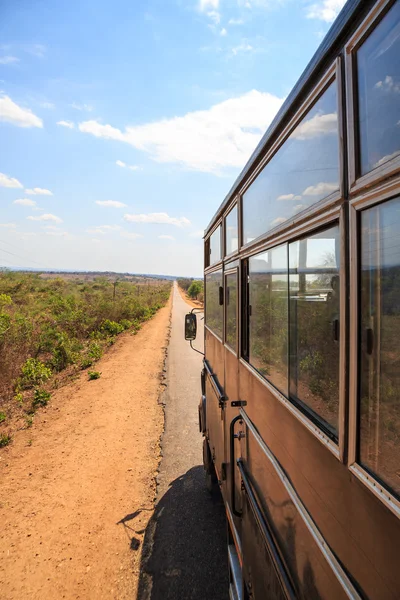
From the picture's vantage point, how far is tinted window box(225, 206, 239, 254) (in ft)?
8.71

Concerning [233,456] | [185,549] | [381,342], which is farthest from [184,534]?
[381,342]

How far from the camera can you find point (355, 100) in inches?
39.9

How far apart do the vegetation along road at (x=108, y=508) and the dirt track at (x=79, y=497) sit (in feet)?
0.04

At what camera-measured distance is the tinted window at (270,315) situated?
5.51 ft

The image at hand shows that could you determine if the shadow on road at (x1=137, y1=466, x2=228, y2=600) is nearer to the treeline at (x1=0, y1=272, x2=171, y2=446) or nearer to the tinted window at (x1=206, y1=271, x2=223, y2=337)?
the tinted window at (x1=206, y1=271, x2=223, y2=337)

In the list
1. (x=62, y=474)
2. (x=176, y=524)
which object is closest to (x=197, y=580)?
(x=176, y=524)

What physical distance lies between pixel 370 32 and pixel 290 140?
586mm

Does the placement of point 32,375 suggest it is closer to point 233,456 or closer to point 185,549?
point 185,549

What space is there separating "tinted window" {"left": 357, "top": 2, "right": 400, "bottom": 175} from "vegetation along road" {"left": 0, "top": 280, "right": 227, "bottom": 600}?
3.52 meters

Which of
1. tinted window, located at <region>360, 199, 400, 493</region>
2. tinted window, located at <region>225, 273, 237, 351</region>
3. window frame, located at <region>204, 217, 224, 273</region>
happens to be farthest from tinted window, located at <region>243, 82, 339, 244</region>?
window frame, located at <region>204, 217, 224, 273</region>

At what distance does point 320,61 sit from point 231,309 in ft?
6.21

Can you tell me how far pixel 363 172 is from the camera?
97 centimetres

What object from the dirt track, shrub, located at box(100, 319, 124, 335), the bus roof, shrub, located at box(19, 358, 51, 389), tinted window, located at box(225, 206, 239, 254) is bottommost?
the dirt track

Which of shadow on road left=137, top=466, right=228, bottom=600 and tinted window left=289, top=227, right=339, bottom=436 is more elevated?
tinted window left=289, top=227, right=339, bottom=436
